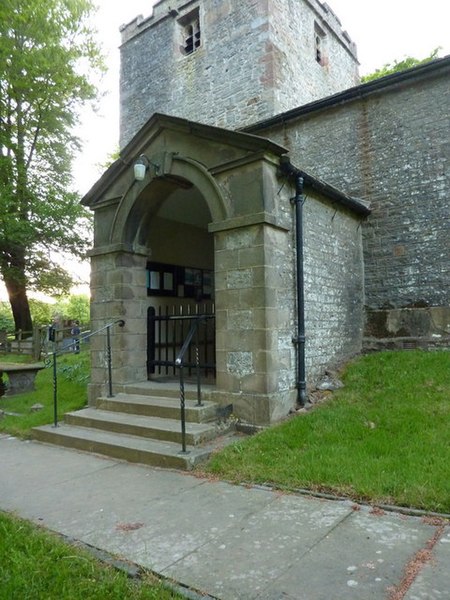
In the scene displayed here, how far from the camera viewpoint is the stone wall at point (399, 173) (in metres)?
7.71

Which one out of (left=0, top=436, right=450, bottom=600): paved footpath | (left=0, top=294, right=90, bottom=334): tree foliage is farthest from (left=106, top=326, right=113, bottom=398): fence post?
(left=0, top=294, right=90, bottom=334): tree foliage

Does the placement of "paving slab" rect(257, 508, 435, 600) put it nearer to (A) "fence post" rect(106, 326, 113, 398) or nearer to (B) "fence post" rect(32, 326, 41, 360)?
(A) "fence post" rect(106, 326, 113, 398)

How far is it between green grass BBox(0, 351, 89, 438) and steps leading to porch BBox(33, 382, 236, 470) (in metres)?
0.51

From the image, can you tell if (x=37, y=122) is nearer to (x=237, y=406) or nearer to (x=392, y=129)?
(x=392, y=129)

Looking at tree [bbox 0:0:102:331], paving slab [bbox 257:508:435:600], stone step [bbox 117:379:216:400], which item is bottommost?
paving slab [bbox 257:508:435:600]

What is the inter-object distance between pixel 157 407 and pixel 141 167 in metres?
3.33

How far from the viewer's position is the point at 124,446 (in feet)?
15.9

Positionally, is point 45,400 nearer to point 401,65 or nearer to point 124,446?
point 124,446

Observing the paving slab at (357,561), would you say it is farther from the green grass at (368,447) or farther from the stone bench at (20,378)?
the stone bench at (20,378)

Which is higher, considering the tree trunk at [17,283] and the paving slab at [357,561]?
the tree trunk at [17,283]

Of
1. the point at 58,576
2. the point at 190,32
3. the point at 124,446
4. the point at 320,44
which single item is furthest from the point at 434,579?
the point at 320,44

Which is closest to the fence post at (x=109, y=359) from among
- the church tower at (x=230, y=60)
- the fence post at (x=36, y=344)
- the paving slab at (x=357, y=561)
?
the paving slab at (x=357, y=561)

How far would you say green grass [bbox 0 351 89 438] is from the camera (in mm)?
6387

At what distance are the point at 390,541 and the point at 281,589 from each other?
89 cm
